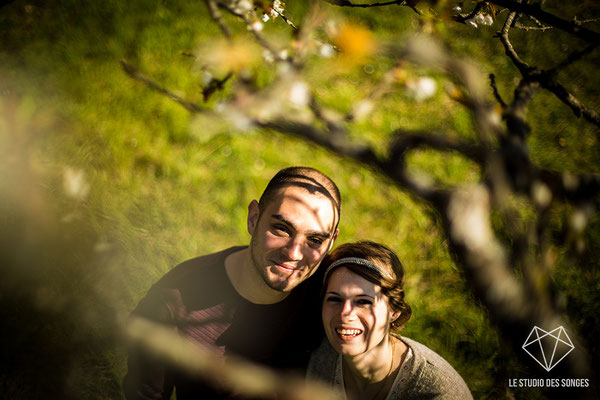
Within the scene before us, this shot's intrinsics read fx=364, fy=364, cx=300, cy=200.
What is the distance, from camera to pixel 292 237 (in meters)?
2.10

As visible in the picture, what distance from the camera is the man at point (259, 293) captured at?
2117mm

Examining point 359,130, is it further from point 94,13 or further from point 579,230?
point 94,13

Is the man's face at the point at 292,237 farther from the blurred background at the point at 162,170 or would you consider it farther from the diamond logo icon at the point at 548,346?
the blurred background at the point at 162,170

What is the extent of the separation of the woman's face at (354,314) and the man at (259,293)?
225mm

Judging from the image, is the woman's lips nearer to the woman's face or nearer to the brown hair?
the woman's face

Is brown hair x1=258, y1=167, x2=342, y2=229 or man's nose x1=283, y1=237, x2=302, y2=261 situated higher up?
brown hair x1=258, y1=167, x2=342, y2=229

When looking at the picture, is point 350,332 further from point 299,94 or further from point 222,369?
point 299,94

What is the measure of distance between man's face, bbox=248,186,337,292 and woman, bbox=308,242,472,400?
190 millimetres

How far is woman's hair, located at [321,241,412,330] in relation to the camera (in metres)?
2.09

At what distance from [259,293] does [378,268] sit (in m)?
0.76

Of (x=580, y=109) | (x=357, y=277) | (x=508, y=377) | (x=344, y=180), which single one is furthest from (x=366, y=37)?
(x=508, y=377)

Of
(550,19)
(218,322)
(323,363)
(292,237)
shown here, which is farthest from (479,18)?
(218,322)

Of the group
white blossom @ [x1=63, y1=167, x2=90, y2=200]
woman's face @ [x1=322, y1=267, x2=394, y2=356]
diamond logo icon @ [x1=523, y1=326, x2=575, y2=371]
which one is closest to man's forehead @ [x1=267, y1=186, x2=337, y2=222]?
woman's face @ [x1=322, y1=267, x2=394, y2=356]

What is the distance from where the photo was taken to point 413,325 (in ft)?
11.3
